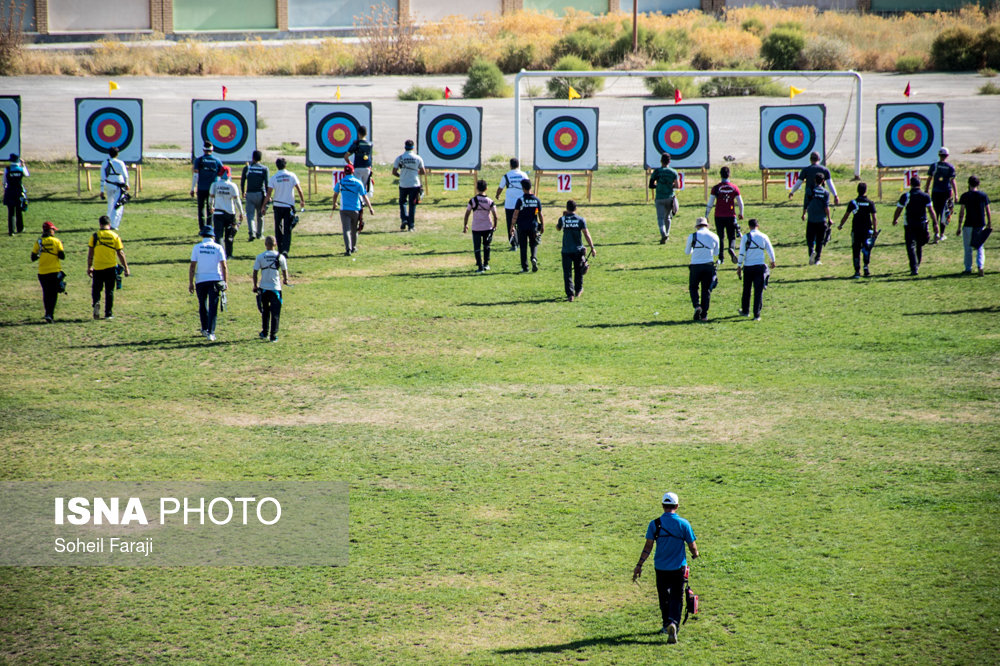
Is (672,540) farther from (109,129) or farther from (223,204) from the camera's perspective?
(109,129)

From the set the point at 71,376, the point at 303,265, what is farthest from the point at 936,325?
the point at 71,376

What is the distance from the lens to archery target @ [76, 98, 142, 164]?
1388 inches

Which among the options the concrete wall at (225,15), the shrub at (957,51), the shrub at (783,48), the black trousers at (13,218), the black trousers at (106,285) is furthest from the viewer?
the concrete wall at (225,15)

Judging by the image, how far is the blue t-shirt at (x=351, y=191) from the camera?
86.6ft

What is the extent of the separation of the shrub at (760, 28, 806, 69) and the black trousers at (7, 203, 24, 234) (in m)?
40.7

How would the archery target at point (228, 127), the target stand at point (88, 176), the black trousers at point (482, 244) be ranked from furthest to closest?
1. the archery target at point (228, 127)
2. the target stand at point (88, 176)
3. the black trousers at point (482, 244)

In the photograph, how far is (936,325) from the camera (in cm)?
2100

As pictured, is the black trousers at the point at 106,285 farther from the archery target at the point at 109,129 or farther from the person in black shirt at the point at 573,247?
the archery target at the point at 109,129

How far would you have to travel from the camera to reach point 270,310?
67.3 feet

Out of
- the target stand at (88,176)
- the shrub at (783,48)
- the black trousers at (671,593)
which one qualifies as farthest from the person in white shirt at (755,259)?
the shrub at (783,48)

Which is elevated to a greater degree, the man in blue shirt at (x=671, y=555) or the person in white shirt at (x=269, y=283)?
the person in white shirt at (x=269, y=283)

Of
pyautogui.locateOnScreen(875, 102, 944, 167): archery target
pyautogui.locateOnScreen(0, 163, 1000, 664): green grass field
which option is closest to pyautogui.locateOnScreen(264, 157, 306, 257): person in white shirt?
pyautogui.locateOnScreen(0, 163, 1000, 664): green grass field

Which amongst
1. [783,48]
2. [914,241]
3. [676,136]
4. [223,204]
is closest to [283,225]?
[223,204]

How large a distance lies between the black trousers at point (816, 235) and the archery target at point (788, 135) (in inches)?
382
